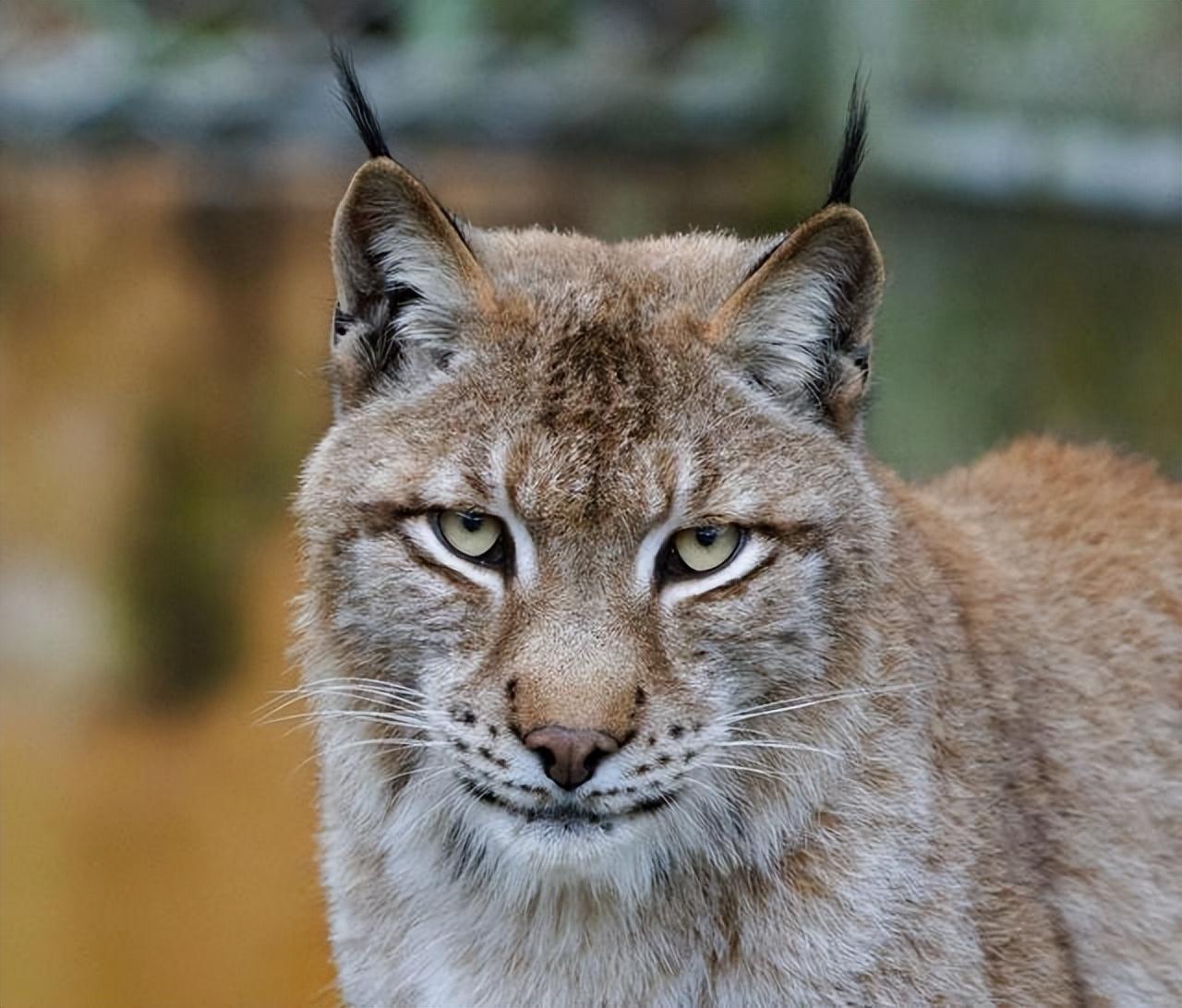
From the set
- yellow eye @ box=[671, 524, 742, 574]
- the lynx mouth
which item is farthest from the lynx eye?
the lynx mouth

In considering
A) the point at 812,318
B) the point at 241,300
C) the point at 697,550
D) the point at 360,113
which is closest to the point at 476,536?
the point at 697,550

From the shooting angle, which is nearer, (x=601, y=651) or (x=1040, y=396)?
(x=601, y=651)

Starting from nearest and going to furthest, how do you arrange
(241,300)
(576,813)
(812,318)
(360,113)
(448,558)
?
1. (576,813)
2. (448,558)
3. (812,318)
4. (360,113)
5. (241,300)

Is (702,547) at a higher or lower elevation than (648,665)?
higher

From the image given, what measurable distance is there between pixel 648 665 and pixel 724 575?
26cm

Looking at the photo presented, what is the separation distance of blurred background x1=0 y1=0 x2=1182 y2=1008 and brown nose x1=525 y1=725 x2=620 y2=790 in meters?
5.11

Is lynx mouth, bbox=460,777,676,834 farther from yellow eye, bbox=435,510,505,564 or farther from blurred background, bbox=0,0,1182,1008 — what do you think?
blurred background, bbox=0,0,1182,1008

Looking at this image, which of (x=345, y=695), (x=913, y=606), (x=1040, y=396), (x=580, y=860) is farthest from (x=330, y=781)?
(x=1040, y=396)

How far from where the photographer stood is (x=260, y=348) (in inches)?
367

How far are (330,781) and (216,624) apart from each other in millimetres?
5040

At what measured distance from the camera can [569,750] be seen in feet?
11.3

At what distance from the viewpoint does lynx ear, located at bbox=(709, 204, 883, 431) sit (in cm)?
381

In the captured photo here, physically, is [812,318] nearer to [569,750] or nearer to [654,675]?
[654,675]

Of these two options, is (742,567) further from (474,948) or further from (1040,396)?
(1040,396)
